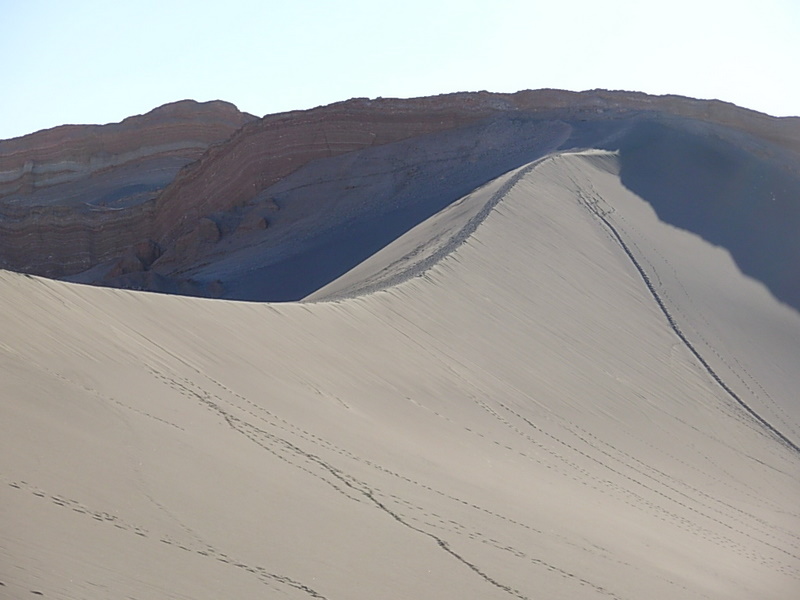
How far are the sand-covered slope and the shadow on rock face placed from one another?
392 cm

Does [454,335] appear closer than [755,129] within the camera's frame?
Yes

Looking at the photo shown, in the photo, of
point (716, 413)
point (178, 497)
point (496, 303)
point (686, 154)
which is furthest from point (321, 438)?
point (686, 154)

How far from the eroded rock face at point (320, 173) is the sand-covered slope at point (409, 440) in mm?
8690

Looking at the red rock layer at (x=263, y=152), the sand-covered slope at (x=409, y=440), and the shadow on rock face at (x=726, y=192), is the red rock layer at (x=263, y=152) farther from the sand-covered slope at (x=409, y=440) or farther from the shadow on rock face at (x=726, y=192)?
the sand-covered slope at (x=409, y=440)

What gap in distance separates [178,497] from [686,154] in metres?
20.0

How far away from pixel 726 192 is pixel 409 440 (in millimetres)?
15926

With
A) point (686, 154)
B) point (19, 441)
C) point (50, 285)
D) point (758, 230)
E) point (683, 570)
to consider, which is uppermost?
point (686, 154)

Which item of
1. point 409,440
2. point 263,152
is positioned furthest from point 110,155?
point 409,440

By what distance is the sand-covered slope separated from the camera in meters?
4.80

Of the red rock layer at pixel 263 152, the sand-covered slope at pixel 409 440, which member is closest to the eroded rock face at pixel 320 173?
the red rock layer at pixel 263 152

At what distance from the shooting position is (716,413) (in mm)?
12992

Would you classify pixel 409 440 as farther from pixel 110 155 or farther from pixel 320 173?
pixel 110 155

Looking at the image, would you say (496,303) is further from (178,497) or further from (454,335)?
(178,497)

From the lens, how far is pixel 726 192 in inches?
865
